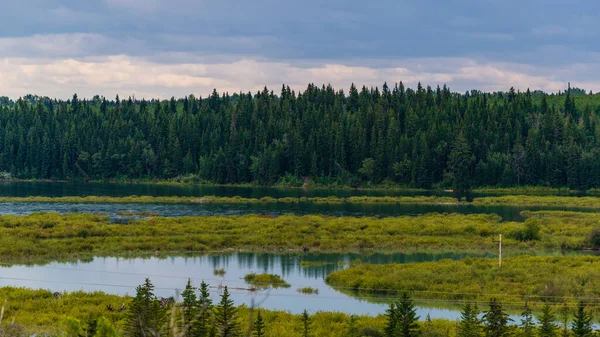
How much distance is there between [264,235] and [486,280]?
26990 millimetres

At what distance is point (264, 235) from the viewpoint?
72.2 meters

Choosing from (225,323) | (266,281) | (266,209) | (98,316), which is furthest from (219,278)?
(266,209)

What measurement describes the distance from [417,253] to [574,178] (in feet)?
323

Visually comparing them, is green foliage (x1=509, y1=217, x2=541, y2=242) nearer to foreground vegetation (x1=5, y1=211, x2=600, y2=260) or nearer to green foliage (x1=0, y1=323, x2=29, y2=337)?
foreground vegetation (x1=5, y1=211, x2=600, y2=260)

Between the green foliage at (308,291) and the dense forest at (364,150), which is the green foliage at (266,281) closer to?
the green foliage at (308,291)

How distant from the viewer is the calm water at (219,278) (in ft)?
153

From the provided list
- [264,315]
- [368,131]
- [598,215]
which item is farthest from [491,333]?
[368,131]

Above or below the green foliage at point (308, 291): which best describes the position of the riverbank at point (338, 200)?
above

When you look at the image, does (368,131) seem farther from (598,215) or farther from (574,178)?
(598,215)

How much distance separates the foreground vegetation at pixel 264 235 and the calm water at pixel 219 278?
3.70 meters

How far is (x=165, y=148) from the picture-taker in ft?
639

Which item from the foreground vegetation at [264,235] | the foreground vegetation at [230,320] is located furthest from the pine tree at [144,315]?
the foreground vegetation at [264,235]

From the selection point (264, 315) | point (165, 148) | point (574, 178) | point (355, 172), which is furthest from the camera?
point (165, 148)

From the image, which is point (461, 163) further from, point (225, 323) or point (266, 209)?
point (225, 323)
